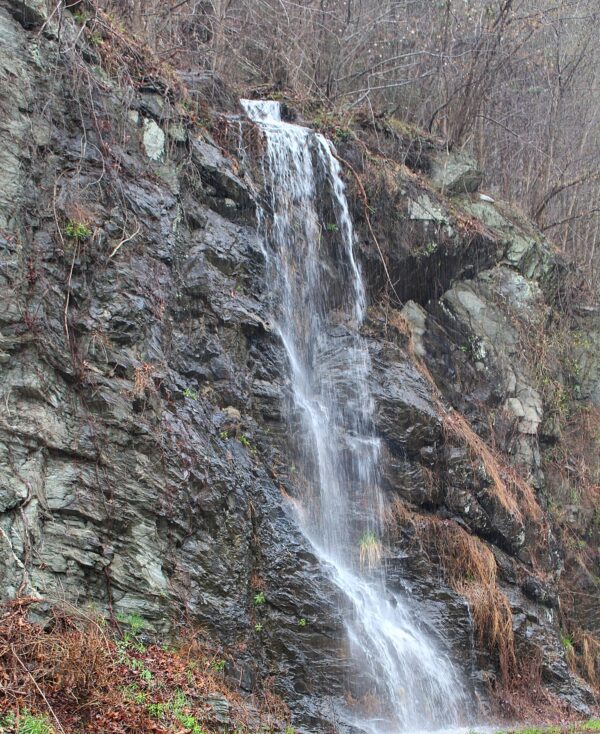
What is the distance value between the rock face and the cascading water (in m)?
0.33

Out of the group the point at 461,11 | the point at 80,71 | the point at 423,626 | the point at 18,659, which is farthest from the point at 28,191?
the point at 461,11

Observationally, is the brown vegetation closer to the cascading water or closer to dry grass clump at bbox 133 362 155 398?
the cascading water

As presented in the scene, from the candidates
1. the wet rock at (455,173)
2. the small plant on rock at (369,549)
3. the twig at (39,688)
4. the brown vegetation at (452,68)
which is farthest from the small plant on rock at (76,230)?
the wet rock at (455,173)

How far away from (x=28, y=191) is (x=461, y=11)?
11.1m

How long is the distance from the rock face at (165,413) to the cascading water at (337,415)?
33 cm

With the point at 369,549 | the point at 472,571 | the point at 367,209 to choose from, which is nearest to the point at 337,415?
the point at 369,549

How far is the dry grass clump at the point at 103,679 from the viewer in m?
4.77

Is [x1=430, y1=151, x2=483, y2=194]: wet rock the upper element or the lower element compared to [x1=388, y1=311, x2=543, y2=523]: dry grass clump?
upper

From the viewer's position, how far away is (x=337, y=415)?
9.53m

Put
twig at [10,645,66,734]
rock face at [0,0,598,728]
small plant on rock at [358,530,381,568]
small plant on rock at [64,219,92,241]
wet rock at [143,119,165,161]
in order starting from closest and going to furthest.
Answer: twig at [10,645,66,734], rock face at [0,0,598,728], small plant on rock at [64,219,92,241], small plant on rock at [358,530,381,568], wet rock at [143,119,165,161]

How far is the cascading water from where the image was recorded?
300 inches

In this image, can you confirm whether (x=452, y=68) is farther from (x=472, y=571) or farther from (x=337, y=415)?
(x=472, y=571)

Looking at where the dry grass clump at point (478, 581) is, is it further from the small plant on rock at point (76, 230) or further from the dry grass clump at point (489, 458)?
the small plant on rock at point (76, 230)

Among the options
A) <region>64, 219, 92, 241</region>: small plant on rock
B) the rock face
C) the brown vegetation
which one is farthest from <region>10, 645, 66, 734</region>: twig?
the brown vegetation
